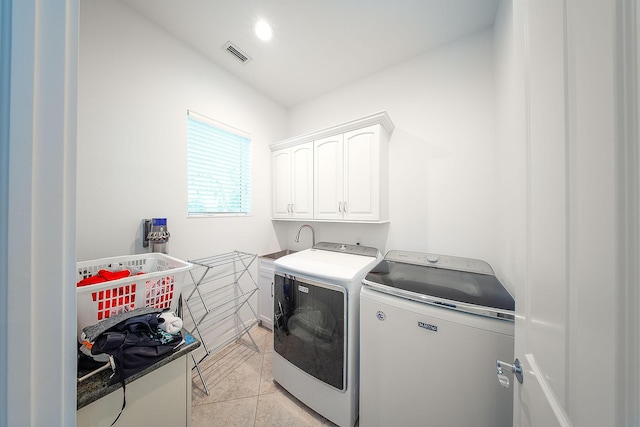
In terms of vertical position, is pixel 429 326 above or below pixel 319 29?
below

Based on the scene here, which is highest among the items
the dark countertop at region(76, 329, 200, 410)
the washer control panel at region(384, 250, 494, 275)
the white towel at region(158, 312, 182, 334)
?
the washer control panel at region(384, 250, 494, 275)

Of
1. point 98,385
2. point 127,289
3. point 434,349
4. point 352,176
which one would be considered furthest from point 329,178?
point 98,385

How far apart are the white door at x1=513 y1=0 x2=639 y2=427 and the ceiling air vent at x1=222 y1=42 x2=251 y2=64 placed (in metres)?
2.05

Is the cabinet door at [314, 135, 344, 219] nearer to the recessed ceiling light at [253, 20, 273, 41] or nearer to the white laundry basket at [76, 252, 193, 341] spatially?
the recessed ceiling light at [253, 20, 273, 41]

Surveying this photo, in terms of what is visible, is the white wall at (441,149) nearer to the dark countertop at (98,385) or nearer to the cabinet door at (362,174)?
the cabinet door at (362,174)

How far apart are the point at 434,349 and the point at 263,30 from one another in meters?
2.57

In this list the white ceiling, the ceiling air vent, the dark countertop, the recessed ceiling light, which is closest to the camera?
the dark countertop

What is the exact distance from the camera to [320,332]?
1406 millimetres

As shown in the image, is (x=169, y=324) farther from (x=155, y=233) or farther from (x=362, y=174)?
(x=362, y=174)

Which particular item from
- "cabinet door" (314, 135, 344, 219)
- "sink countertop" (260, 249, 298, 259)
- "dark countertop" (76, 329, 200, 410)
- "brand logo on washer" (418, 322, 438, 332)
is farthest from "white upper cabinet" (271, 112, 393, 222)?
"dark countertop" (76, 329, 200, 410)

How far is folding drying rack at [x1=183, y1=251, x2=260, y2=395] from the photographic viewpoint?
5.95 ft

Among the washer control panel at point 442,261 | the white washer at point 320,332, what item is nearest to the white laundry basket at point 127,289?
the white washer at point 320,332

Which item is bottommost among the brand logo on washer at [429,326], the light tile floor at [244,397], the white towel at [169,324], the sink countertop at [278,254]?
the light tile floor at [244,397]

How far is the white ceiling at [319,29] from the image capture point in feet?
4.72
